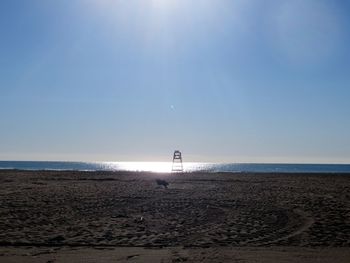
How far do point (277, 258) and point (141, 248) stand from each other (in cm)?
353

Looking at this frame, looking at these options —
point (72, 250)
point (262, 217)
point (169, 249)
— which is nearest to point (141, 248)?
point (169, 249)

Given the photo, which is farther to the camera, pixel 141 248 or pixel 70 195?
pixel 70 195

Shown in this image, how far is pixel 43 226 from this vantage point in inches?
628

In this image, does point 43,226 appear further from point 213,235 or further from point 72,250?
point 213,235

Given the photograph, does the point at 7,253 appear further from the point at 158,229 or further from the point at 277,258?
the point at 277,258

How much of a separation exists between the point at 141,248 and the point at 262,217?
7217mm

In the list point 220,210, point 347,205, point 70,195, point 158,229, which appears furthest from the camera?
point 70,195

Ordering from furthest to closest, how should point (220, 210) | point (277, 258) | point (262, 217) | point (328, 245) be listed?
point (220, 210)
point (262, 217)
point (328, 245)
point (277, 258)

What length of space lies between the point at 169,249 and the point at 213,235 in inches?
96.7

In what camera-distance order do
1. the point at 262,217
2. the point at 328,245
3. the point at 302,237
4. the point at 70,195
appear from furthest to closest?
the point at 70,195 < the point at 262,217 < the point at 302,237 < the point at 328,245

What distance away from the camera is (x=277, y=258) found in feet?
37.9

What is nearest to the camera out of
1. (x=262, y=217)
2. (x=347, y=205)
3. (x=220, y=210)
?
(x=262, y=217)

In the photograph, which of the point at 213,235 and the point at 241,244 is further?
the point at 213,235

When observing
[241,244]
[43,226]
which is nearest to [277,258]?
[241,244]
